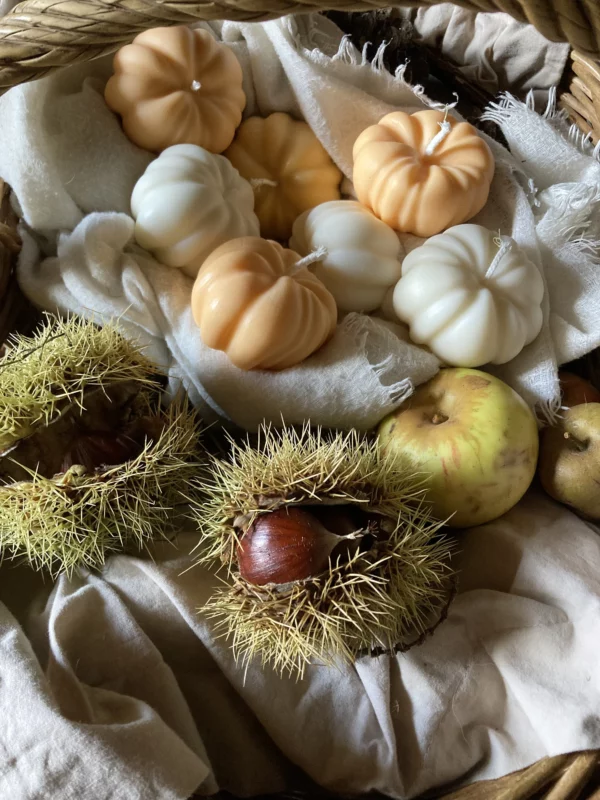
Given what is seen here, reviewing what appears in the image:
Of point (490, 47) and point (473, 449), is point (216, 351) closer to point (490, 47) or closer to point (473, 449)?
point (473, 449)

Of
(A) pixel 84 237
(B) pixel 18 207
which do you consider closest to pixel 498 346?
(A) pixel 84 237

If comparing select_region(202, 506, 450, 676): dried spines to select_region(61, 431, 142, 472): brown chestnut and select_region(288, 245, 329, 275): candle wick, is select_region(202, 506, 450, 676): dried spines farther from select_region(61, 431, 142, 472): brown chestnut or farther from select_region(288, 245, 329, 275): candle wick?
select_region(288, 245, 329, 275): candle wick

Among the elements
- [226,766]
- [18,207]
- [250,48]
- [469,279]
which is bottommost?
[226,766]

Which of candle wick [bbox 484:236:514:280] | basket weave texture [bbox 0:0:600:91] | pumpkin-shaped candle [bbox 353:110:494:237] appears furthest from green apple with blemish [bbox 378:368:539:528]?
basket weave texture [bbox 0:0:600:91]

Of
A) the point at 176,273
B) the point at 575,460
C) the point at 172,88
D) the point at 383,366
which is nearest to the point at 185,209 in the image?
the point at 176,273

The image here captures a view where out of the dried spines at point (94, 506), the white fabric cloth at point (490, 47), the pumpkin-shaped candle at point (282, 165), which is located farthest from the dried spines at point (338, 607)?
the white fabric cloth at point (490, 47)

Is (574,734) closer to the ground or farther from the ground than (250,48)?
closer to the ground

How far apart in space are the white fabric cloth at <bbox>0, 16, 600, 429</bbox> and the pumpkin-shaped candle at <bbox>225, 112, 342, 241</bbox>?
0.04 meters

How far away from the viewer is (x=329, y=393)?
79 centimetres

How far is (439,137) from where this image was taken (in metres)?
0.86

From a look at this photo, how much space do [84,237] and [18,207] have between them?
133mm

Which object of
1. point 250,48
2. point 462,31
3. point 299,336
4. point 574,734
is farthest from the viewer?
point 462,31

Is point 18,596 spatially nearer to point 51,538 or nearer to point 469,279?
point 51,538

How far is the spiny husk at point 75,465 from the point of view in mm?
604
